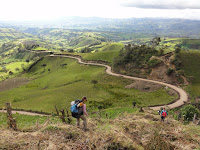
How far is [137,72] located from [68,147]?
5973 cm

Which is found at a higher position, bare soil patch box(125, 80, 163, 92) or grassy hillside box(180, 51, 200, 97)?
grassy hillside box(180, 51, 200, 97)

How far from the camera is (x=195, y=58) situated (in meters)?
57.7

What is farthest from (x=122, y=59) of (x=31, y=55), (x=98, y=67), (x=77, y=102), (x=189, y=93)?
(x=31, y=55)

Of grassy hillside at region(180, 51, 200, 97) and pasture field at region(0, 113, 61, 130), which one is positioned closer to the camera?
pasture field at region(0, 113, 61, 130)

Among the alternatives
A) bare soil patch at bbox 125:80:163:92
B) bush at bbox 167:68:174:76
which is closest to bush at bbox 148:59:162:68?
bush at bbox 167:68:174:76

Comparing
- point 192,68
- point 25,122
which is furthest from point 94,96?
point 192,68

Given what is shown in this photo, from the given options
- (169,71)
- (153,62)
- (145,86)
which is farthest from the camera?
(153,62)

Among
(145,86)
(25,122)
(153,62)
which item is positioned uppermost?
(153,62)

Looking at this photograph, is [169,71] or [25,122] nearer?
[25,122]

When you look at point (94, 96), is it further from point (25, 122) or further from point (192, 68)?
point (192, 68)

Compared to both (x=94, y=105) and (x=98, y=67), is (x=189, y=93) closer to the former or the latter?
(x=94, y=105)

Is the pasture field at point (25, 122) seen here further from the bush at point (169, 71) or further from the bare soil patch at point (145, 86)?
the bush at point (169, 71)

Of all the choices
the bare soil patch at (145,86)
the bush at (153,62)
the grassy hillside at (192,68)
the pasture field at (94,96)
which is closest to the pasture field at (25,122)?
the pasture field at (94,96)

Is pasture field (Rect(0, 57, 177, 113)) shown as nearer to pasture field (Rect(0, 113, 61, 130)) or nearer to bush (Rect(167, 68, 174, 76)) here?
pasture field (Rect(0, 113, 61, 130))
